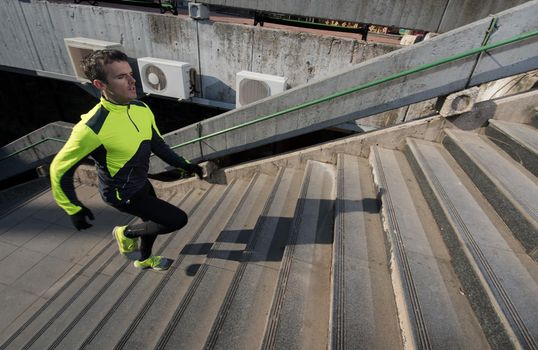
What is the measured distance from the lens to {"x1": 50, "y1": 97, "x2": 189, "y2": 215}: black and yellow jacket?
201 cm

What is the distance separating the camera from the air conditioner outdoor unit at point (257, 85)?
4.82m

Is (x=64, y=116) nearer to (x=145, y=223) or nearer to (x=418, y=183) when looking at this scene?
(x=145, y=223)

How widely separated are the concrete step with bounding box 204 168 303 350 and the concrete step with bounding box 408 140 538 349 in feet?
5.22

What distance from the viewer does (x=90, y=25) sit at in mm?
5637

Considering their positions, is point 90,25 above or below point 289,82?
above

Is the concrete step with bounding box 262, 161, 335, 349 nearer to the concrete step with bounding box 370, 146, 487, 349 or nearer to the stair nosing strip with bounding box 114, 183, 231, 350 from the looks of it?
the concrete step with bounding box 370, 146, 487, 349

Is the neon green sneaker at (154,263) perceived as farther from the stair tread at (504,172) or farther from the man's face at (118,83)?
the stair tread at (504,172)

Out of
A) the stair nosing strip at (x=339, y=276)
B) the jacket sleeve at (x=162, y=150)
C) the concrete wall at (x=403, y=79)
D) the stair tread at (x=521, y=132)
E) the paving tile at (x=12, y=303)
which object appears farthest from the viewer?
the paving tile at (x=12, y=303)

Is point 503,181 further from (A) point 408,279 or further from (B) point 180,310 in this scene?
(B) point 180,310

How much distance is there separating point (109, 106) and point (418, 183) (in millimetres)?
3558

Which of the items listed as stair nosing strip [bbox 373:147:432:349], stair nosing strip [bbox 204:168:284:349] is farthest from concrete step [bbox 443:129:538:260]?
stair nosing strip [bbox 204:168:284:349]

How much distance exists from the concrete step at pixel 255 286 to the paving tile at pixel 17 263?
12.2 feet

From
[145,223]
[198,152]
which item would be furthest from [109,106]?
[198,152]

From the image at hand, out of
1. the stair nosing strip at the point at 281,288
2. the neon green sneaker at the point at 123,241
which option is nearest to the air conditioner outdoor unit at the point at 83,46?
the neon green sneaker at the point at 123,241
